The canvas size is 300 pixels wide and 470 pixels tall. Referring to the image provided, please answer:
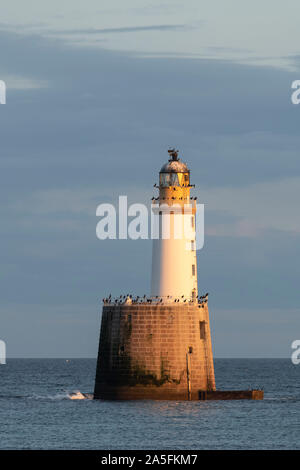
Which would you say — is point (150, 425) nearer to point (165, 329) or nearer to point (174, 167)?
point (165, 329)

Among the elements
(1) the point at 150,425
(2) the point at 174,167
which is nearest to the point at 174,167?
(2) the point at 174,167

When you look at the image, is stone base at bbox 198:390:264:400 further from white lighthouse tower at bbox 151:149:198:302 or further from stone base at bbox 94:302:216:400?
white lighthouse tower at bbox 151:149:198:302

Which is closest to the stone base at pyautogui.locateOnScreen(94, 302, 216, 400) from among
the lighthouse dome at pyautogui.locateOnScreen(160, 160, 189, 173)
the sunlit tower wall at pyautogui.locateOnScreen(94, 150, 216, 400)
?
the sunlit tower wall at pyautogui.locateOnScreen(94, 150, 216, 400)

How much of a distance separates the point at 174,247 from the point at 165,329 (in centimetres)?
609

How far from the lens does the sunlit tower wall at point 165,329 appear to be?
3861 inches

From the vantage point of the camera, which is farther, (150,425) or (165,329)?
(165,329)

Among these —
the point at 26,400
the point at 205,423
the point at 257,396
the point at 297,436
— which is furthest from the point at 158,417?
the point at 26,400

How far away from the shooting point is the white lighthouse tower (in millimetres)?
99938

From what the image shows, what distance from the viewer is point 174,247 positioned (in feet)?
328

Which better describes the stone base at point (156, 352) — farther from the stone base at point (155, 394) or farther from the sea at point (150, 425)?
the sea at point (150, 425)

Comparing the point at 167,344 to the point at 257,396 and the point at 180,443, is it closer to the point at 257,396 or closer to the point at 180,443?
the point at 257,396

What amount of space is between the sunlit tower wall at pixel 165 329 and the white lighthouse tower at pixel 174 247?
0.06 meters

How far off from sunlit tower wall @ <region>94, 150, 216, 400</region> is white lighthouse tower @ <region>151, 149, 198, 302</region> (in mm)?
65

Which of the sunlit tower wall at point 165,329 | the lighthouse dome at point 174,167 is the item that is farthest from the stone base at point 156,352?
the lighthouse dome at point 174,167
